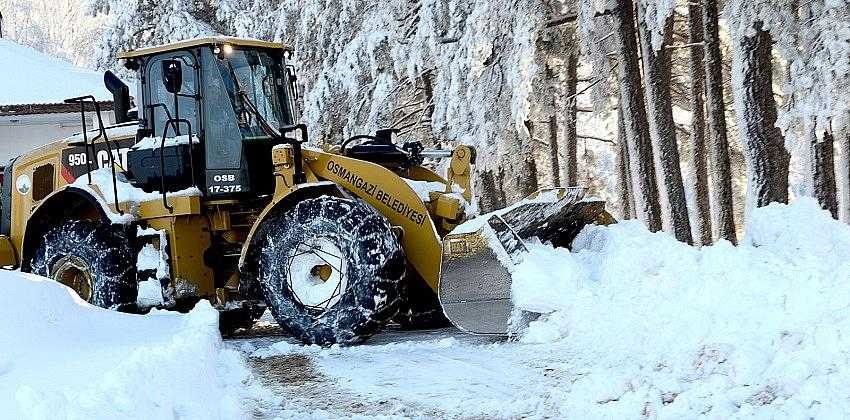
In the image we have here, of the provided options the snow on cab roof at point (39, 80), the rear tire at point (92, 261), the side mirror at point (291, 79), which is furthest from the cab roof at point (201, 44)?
the snow on cab roof at point (39, 80)

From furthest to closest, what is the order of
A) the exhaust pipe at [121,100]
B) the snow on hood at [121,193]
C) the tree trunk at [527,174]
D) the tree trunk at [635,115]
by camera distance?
the tree trunk at [527,174] < the tree trunk at [635,115] < the exhaust pipe at [121,100] < the snow on hood at [121,193]

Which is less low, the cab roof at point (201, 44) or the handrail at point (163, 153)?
the cab roof at point (201, 44)

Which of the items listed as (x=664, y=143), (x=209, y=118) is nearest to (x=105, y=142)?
(x=209, y=118)

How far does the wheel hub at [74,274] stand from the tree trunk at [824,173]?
9.63 metres

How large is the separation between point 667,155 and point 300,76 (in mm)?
10690

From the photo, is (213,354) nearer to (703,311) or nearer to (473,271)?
(473,271)

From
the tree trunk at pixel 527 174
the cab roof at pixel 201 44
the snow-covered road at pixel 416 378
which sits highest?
the cab roof at pixel 201 44

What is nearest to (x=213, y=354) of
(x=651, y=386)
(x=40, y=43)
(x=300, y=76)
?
(x=651, y=386)

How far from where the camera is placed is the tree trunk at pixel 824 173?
14734 mm

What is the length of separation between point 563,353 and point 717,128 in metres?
10.3

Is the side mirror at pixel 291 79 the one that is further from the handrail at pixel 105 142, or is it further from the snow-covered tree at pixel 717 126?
the snow-covered tree at pixel 717 126

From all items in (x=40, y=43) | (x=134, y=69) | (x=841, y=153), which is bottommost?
(x=841, y=153)

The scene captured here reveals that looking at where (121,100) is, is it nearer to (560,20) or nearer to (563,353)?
(563,353)

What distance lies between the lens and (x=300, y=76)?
947 inches
